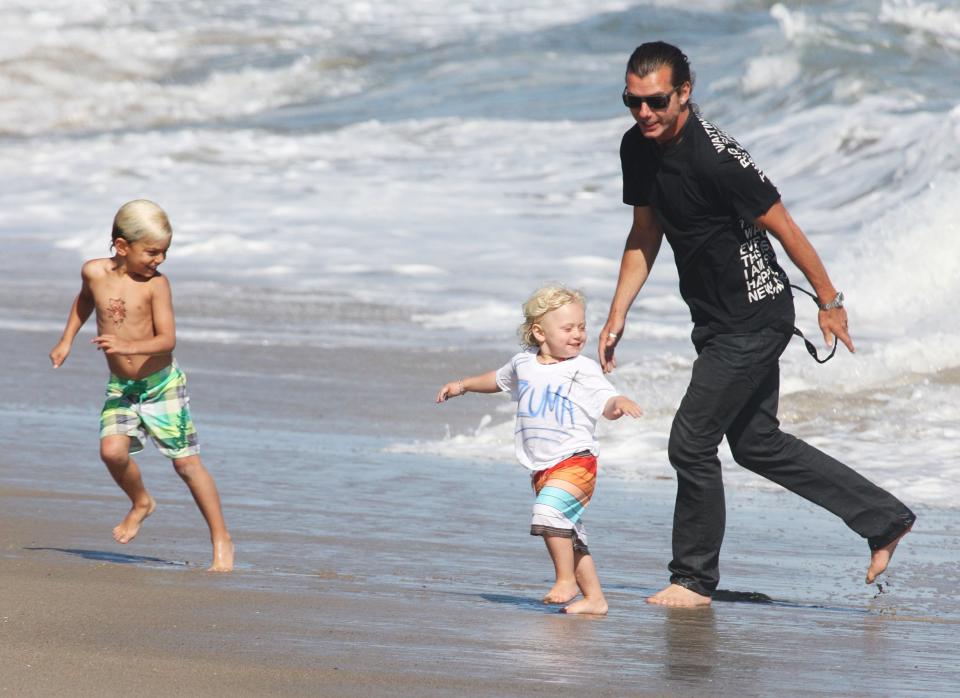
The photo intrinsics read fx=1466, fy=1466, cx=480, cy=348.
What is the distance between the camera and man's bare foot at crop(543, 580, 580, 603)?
418cm

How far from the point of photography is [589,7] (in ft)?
109

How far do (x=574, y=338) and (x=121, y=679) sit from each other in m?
1.78

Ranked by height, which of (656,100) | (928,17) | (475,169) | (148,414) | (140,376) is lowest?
(148,414)

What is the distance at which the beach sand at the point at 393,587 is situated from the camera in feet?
10.5

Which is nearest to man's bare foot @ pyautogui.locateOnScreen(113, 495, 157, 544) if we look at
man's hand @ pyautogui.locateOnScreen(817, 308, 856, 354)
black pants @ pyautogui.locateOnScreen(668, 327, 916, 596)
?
black pants @ pyautogui.locateOnScreen(668, 327, 916, 596)

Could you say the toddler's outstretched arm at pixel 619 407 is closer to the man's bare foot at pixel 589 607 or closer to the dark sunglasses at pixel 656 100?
the man's bare foot at pixel 589 607

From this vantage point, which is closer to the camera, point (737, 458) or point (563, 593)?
point (563, 593)

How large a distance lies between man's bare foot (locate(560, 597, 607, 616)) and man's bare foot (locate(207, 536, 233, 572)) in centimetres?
106

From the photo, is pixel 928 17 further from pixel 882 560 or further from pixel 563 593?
pixel 563 593

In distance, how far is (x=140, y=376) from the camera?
15.3 ft


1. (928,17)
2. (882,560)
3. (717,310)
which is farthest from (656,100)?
(928,17)

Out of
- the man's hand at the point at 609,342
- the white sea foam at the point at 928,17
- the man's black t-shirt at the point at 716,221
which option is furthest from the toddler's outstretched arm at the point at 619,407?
the white sea foam at the point at 928,17

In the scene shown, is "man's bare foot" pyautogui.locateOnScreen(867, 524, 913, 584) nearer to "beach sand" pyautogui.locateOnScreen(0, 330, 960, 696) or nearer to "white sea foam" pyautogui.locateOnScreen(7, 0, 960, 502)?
"beach sand" pyautogui.locateOnScreen(0, 330, 960, 696)

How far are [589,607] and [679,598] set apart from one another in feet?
1.09
